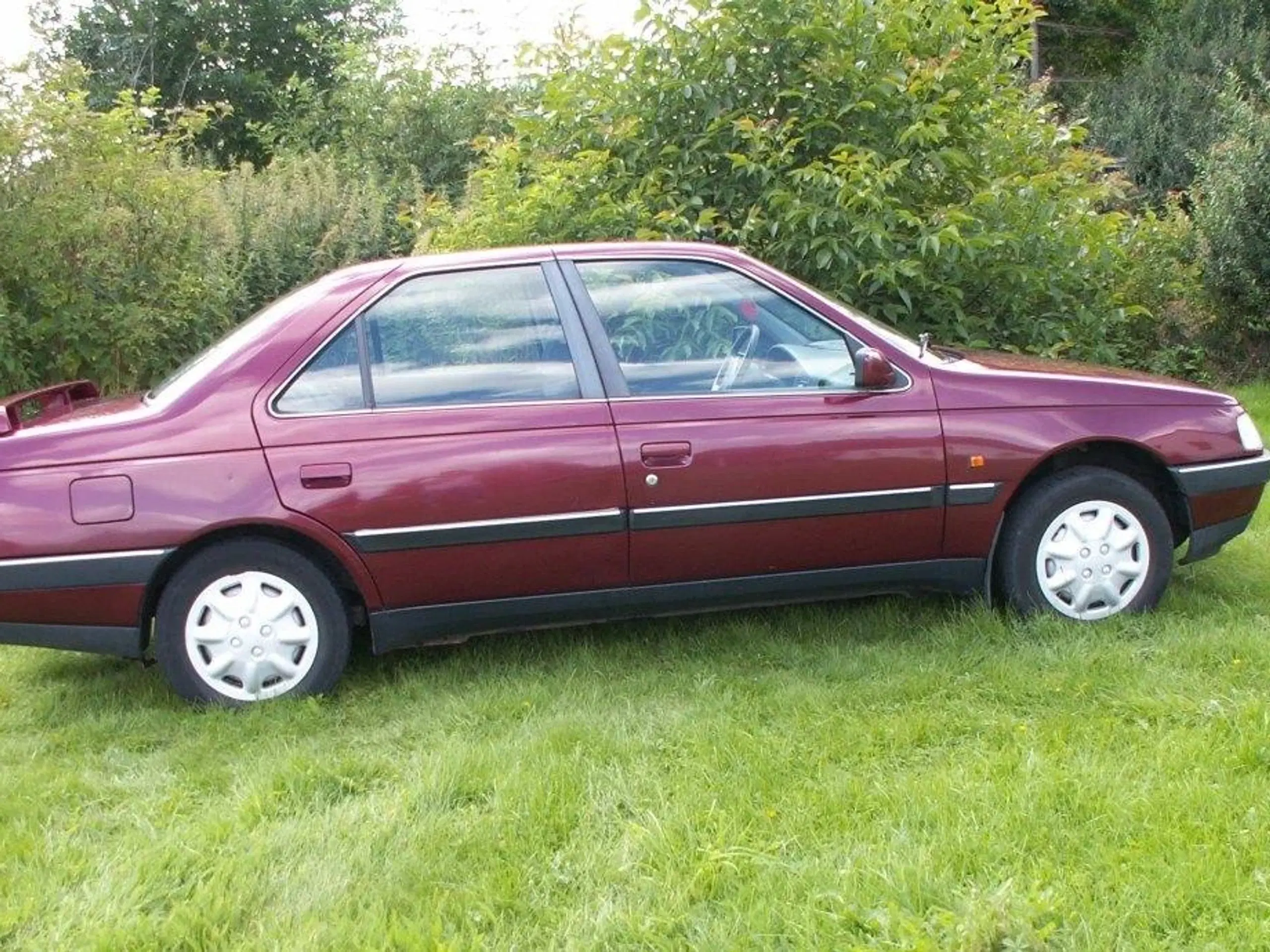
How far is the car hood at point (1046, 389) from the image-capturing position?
3951 mm

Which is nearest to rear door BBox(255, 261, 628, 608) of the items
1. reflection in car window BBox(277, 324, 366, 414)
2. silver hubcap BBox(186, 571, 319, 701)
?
reflection in car window BBox(277, 324, 366, 414)

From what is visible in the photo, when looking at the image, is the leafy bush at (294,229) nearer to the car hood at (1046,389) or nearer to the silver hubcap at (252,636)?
the silver hubcap at (252,636)

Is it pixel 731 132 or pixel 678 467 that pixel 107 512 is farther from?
pixel 731 132

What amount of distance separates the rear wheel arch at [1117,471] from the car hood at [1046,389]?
0.17m

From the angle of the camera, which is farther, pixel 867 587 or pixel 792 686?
pixel 867 587

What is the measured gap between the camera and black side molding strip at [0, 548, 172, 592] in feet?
11.5

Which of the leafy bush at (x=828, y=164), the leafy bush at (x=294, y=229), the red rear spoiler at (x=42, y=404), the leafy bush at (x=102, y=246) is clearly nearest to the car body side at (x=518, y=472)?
the red rear spoiler at (x=42, y=404)

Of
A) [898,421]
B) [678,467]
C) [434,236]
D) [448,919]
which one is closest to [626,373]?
[678,467]

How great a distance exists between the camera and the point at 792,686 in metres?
3.62

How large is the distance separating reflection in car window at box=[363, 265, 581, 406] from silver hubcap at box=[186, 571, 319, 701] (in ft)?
2.37

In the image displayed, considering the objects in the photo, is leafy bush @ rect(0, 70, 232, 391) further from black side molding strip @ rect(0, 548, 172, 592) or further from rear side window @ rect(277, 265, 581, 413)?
rear side window @ rect(277, 265, 581, 413)

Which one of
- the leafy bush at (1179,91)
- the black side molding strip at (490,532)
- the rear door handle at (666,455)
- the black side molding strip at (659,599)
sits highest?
the leafy bush at (1179,91)

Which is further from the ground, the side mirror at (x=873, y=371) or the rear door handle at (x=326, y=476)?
the side mirror at (x=873, y=371)

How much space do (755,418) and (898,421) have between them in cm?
51
